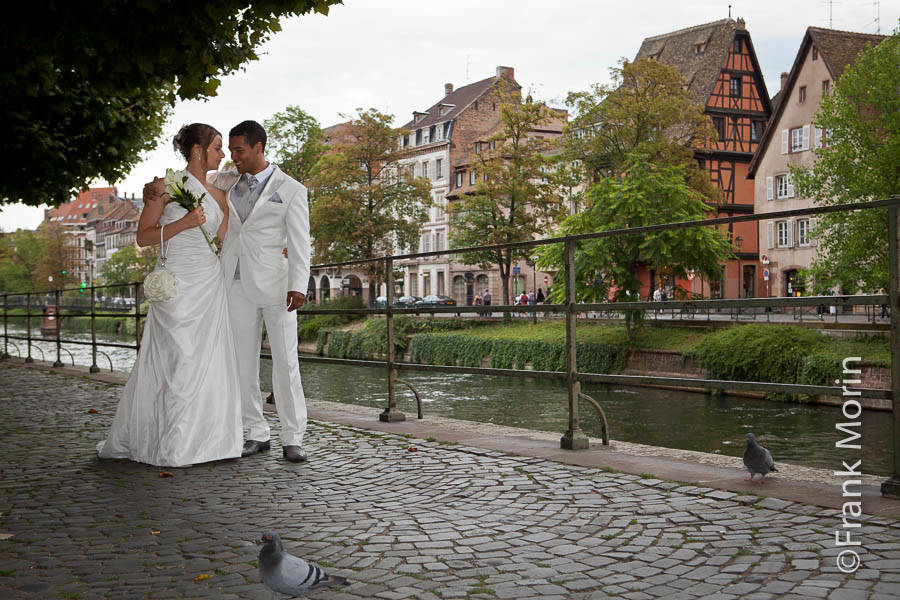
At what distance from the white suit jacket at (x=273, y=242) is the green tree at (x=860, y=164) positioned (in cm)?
2534

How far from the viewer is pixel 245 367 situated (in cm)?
608

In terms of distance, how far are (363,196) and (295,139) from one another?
9.42 metres

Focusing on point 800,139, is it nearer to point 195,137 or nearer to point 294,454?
point 195,137

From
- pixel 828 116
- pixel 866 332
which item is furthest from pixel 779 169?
pixel 866 332

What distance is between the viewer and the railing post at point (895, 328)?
12.9ft

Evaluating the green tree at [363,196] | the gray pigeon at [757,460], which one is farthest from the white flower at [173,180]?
the green tree at [363,196]

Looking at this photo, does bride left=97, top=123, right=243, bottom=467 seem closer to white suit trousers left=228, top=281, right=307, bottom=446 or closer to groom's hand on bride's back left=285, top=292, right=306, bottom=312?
white suit trousers left=228, top=281, right=307, bottom=446

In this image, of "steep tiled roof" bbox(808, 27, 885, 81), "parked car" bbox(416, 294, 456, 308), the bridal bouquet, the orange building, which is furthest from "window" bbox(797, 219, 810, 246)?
the bridal bouquet

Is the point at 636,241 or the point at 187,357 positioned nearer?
the point at 187,357

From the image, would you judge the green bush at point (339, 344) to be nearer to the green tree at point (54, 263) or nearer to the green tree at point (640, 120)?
the green tree at point (640, 120)

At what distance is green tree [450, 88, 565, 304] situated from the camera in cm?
4219

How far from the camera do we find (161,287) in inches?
223

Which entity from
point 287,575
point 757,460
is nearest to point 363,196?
point 757,460

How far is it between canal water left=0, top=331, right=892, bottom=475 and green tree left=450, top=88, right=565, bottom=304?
17.2m
